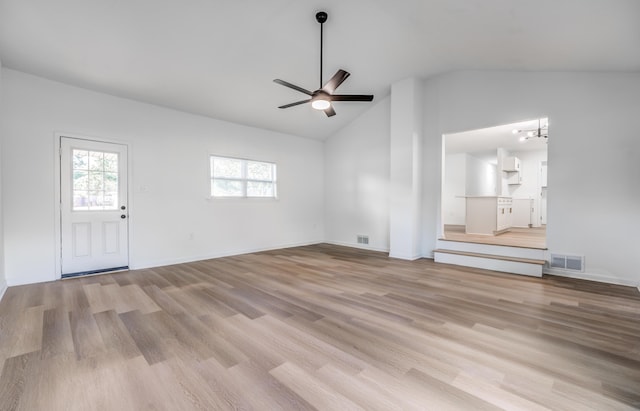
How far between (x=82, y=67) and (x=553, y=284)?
268 inches

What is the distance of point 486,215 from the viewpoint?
21.4 feet

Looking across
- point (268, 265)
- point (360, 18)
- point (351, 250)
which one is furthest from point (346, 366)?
point (351, 250)

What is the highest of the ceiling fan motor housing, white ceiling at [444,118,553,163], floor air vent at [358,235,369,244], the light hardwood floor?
the ceiling fan motor housing

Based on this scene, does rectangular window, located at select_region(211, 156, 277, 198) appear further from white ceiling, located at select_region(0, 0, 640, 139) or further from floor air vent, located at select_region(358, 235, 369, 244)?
floor air vent, located at select_region(358, 235, 369, 244)

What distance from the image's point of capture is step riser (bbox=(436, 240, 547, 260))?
14.1 feet

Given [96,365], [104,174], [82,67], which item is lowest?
[96,365]

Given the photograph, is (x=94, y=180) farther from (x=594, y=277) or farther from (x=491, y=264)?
(x=594, y=277)

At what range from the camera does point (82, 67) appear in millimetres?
3670

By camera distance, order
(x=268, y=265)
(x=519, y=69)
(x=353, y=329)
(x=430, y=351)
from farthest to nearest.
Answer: (x=268, y=265) → (x=519, y=69) → (x=353, y=329) → (x=430, y=351)

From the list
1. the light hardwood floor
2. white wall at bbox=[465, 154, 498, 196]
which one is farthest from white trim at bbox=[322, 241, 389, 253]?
white wall at bbox=[465, 154, 498, 196]

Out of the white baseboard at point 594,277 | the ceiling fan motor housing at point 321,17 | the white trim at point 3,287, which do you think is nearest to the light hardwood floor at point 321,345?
the white trim at point 3,287

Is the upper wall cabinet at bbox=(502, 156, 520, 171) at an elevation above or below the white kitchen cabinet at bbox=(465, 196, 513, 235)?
above

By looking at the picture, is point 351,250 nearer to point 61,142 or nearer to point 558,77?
point 558,77

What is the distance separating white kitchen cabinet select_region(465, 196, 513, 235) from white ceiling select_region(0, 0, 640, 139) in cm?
316
